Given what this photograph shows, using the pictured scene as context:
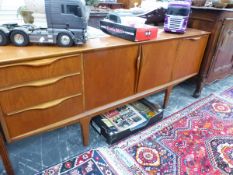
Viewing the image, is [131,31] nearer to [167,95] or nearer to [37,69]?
[37,69]

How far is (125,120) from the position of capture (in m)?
1.26

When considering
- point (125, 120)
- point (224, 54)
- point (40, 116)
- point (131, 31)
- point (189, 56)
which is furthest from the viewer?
point (224, 54)

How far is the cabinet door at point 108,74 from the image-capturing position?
0.90m

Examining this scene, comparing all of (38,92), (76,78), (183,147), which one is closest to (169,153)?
(183,147)

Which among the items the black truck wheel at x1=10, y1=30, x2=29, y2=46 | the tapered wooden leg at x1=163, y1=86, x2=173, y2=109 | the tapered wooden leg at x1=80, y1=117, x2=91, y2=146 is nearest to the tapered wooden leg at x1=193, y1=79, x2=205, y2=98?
the tapered wooden leg at x1=163, y1=86, x2=173, y2=109

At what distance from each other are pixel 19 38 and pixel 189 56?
117 cm

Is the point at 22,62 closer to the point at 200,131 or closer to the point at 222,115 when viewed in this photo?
the point at 200,131

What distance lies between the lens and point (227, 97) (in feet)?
5.83

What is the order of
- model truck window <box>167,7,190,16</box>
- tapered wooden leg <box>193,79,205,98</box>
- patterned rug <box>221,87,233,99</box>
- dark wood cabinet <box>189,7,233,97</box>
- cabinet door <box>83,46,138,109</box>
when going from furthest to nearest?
patterned rug <box>221,87,233,99</box> < tapered wooden leg <box>193,79,205,98</box> < dark wood cabinet <box>189,7,233,97</box> < model truck window <box>167,7,190,16</box> < cabinet door <box>83,46,138,109</box>

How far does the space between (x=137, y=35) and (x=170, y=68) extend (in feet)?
1.53

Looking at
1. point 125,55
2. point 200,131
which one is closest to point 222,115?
point 200,131

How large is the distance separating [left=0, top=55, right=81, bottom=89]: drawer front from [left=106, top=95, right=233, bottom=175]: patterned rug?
61 centimetres

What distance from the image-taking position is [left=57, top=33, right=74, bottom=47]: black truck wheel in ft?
2.63

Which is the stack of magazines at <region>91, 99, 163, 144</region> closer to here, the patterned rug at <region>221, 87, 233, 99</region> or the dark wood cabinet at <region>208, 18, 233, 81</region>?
the dark wood cabinet at <region>208, 18, 233, 81</region>
